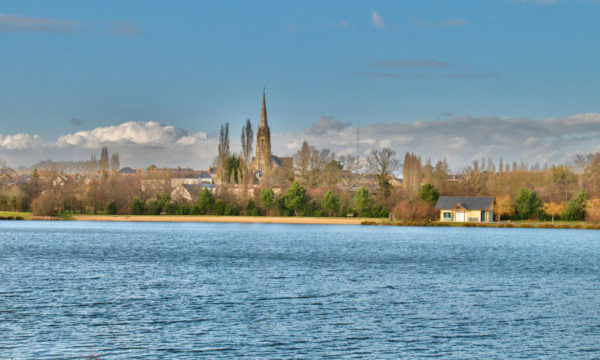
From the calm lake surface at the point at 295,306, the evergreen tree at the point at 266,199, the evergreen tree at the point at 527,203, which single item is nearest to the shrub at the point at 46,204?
the evergreen tree at the point at 266,199

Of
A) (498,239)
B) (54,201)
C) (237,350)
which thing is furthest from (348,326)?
(54,201)

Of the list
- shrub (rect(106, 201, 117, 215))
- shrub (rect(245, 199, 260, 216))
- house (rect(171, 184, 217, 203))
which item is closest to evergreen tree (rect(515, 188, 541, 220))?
shrub (rect(245, 199, 260, 216))

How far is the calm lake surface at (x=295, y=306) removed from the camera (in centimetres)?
1872

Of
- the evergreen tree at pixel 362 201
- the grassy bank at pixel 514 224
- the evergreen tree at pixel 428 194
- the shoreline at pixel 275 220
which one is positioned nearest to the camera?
the grassy bank at pixel 514 224

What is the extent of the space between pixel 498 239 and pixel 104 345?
56.5 m

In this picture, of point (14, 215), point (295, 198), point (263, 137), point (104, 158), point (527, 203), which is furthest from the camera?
point (263, 137)

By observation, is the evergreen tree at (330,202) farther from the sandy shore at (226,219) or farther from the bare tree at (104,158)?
the bare tree at (104,158)

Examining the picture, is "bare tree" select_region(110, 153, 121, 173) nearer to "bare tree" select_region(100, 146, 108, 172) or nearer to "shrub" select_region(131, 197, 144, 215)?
"bare tree" select_region(100, 146, 108, 172)

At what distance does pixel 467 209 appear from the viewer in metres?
101

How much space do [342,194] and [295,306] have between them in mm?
82828

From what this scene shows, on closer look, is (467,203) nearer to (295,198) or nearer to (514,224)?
(514,224)

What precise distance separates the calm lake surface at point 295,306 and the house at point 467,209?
54.6m

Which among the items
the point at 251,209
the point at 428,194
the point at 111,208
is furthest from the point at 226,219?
the point at 428,194

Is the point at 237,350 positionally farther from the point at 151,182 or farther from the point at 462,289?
the point at 151,182
